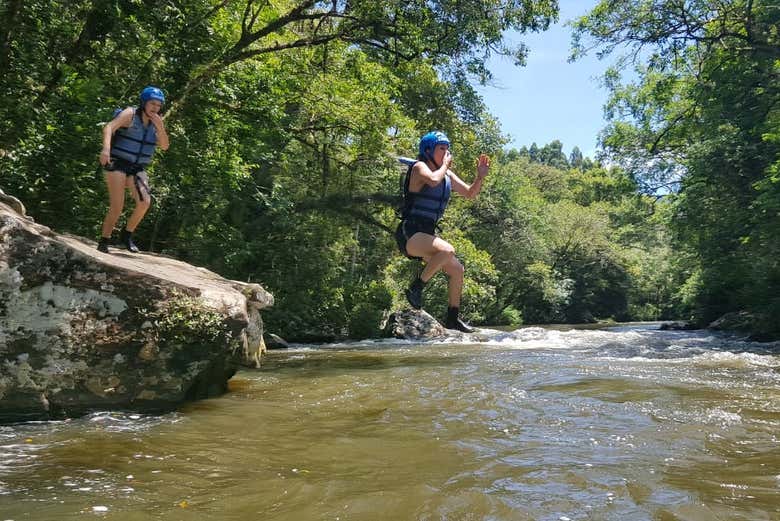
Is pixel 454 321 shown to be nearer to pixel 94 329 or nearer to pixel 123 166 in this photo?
pixel 94 329

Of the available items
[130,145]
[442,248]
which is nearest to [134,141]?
[130,145]

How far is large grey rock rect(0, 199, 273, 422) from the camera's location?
5016 millimetres

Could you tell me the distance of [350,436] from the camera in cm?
473

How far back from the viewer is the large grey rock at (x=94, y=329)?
5016 mm

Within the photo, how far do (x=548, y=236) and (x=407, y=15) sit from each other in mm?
32056

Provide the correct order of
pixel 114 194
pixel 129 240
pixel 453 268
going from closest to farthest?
pixel 453 268 → pixel 114 194 → pixel 129 240

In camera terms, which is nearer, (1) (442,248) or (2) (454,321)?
(1) (442,248)

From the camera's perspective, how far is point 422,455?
162 inches

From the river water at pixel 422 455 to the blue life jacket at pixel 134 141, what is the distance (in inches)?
119

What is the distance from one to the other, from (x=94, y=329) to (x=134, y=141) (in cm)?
236

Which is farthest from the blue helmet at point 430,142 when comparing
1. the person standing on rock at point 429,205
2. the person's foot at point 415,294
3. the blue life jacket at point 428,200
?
the person's foot at point 415,294

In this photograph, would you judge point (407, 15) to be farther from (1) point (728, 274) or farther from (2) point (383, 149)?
(1) point (728, 274)

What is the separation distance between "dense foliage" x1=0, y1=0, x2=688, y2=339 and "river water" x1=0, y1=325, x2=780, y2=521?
18.1ft

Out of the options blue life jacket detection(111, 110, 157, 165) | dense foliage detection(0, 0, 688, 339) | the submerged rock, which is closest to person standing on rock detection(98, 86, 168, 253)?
blue life jacket detection(111, 110, 157, 165)
